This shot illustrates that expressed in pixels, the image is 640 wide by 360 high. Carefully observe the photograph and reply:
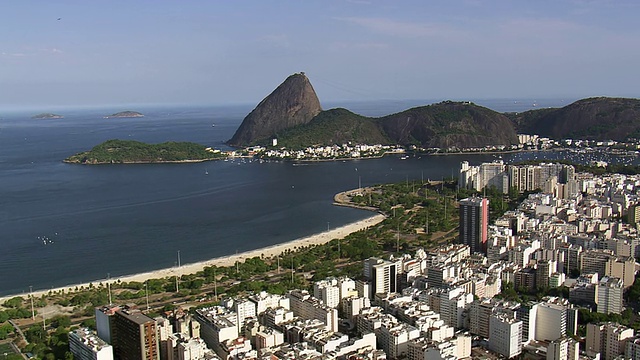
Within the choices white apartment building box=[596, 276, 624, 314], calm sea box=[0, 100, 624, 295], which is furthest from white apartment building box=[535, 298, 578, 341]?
calm sea box=[0, 100, 624, 295]

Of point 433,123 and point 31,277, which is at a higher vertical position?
point 433,123

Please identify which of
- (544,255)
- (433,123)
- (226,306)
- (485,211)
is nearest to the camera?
(226,306)

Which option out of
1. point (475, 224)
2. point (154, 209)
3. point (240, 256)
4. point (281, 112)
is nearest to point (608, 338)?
point (475, 224)

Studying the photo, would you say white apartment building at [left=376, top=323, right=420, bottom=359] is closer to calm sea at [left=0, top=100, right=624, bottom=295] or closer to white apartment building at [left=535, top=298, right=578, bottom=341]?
white apartment building at [left=535, top=298, right=578, bottom=341]

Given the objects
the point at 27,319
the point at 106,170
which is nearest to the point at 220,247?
the point at 27,319

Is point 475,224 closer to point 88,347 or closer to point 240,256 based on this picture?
point 240,256

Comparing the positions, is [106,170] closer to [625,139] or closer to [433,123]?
[433,123]
